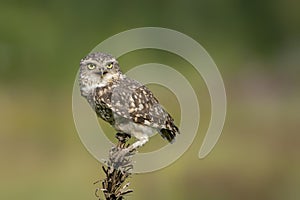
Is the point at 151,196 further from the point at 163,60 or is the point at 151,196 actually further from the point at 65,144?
the point at 163,60

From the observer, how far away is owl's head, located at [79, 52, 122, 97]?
6.20 ft

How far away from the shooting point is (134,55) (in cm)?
704

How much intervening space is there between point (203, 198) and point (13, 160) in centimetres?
184

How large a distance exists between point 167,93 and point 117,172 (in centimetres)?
448

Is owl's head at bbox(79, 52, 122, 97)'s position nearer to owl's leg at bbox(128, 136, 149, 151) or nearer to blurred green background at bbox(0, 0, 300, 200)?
owl's leg at bbox(128, 136, 149, 151)

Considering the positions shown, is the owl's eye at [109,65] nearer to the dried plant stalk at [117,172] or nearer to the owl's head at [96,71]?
the owl's head at [96,71]

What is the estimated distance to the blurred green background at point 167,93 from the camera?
5504 millimetres

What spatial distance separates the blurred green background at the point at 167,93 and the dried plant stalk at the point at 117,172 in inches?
125

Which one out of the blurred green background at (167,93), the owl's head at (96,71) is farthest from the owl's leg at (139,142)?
the blurred green background at (167,93)

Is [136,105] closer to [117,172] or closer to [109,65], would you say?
[109,65]

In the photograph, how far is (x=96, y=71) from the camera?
1.91 m

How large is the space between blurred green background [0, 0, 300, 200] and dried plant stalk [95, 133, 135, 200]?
318 centimetres

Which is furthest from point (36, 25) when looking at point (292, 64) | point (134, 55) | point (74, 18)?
point (292, 64)

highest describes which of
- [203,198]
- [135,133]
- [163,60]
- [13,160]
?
[163,60]
